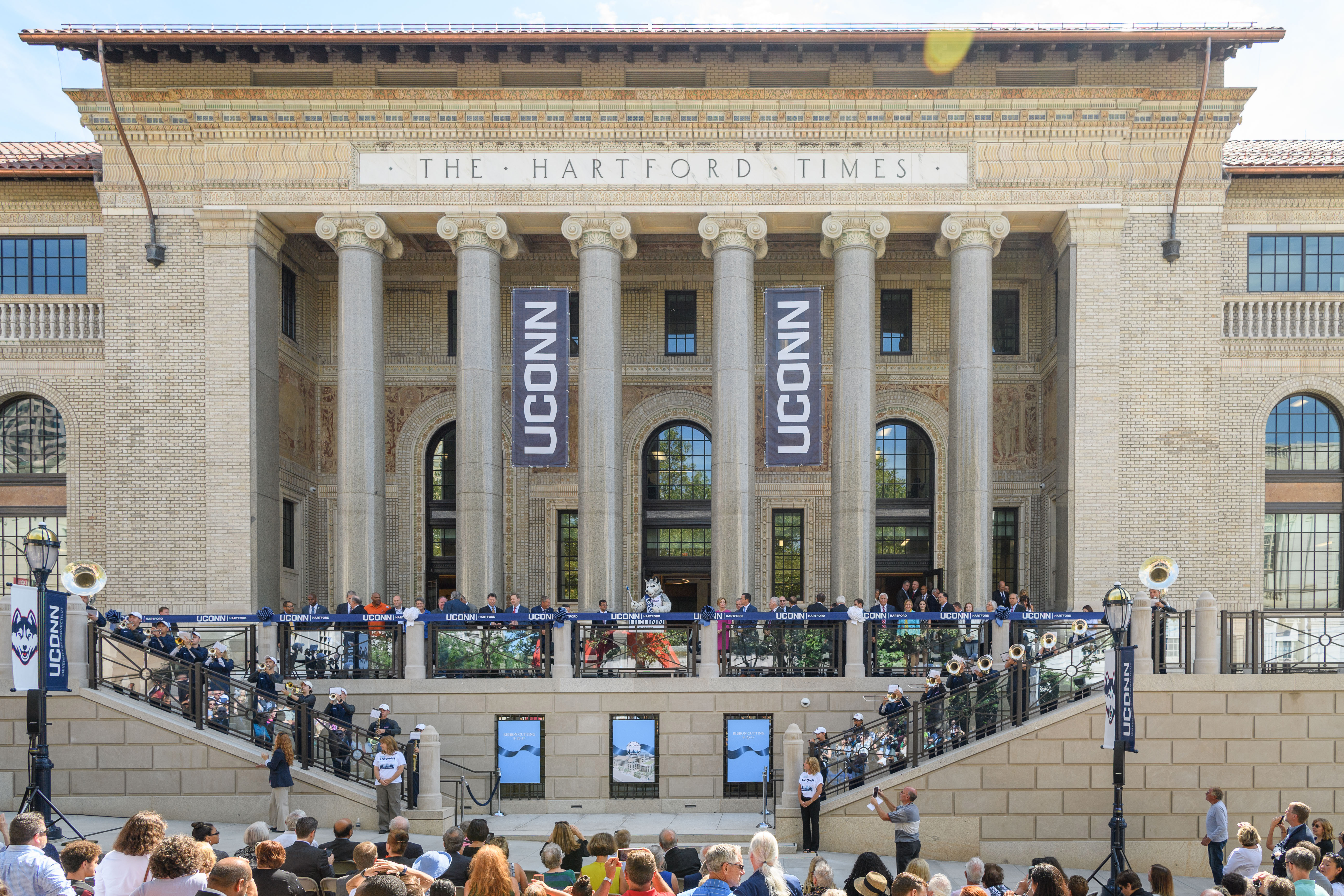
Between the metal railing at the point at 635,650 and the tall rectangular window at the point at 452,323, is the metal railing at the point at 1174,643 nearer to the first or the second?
the metal railing at the point at 635,650

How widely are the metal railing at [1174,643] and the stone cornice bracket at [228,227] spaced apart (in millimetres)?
20540

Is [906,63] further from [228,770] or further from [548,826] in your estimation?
[228,770]

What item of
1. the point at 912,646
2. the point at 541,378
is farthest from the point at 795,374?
the point at 912,646

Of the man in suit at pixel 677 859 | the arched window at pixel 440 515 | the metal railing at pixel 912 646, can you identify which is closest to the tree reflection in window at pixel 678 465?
the arched window at pixel 440 515

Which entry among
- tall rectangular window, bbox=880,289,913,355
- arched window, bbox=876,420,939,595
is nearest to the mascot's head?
arched window, bbox=876,420,939,595

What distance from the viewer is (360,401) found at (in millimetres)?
25266

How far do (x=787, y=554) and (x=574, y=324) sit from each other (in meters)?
8.77

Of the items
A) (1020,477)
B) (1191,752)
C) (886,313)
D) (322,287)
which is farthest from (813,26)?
(1191,752)

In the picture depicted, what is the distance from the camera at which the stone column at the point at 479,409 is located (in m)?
25.1

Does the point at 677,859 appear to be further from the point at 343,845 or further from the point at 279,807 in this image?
the point at 279,807

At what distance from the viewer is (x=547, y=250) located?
3072cm

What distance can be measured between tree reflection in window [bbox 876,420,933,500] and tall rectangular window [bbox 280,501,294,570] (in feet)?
51.9

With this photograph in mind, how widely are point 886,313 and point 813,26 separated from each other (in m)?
8.55

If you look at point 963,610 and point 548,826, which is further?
point 963,610
